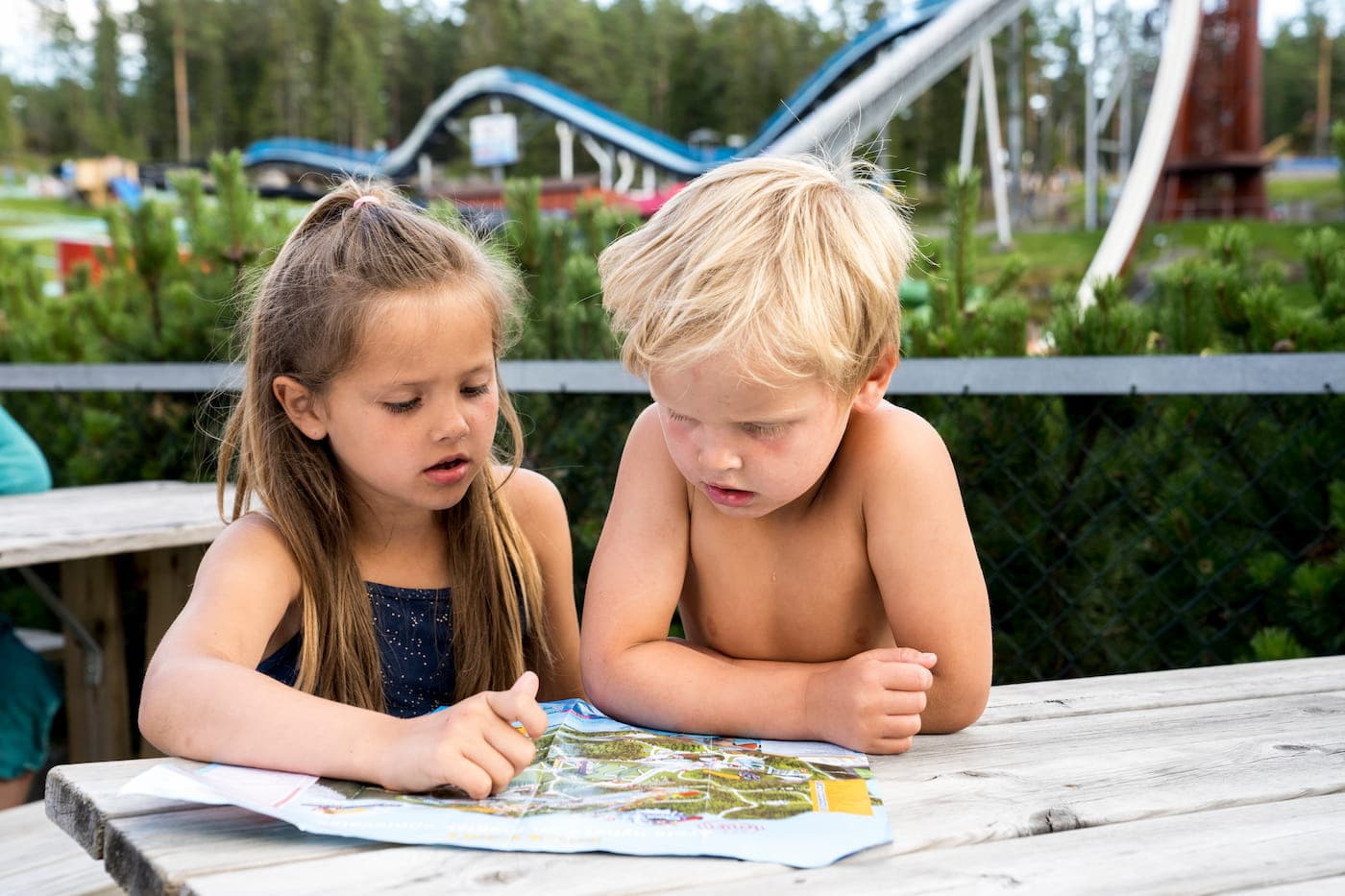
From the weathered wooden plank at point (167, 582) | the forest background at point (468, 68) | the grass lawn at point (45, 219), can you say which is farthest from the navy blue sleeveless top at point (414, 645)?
the forest background at point (468, 68)

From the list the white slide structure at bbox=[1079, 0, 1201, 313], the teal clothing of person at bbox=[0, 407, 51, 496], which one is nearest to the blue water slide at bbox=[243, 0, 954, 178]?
the white slide structure at bbox=[1079, 0, 1201, 313]

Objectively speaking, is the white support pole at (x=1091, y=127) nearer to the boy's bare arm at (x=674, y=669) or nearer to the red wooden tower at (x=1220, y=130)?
the red wooden tower at (x=1220, y=130)

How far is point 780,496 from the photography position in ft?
4.16

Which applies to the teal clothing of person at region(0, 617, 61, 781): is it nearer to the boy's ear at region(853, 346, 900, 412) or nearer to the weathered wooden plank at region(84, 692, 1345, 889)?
the weathered wooden plank at region(84, 692, 1345, 889)

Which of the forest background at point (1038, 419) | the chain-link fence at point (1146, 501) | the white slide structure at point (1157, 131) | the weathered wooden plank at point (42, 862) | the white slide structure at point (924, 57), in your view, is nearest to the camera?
the weathered wooden plank at point (42, 862)

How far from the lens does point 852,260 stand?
1.26 m

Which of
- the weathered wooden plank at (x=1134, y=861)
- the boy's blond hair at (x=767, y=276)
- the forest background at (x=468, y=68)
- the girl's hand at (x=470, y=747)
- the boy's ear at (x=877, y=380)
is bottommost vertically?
the weathered wooden plank at (x=1134, y=861)

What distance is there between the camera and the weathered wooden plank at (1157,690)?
4.46 ft

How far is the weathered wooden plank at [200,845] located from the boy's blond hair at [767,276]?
559 mm

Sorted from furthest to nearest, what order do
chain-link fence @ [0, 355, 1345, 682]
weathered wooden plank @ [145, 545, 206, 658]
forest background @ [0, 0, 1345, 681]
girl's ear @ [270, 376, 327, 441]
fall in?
weathered wooden plank @ [145, 545, 206, 658]
forest background @ [0, 0, 1345, 681]
chain-link fence @ [0, 355, 1345, 682]
girl's ear @ [270, 376, 327, 441]

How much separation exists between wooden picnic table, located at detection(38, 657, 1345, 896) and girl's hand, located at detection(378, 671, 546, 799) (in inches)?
4.2

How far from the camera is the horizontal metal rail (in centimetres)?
223

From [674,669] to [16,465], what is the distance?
2.41 m

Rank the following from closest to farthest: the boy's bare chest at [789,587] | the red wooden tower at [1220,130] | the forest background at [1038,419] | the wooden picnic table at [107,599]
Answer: the boy's bare chest at [789,587] → the forest background at [1038,419] → the wooden picnic table at [107,599] → the red wooden tower at [1220,130]
